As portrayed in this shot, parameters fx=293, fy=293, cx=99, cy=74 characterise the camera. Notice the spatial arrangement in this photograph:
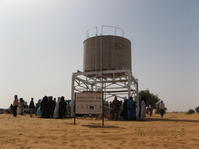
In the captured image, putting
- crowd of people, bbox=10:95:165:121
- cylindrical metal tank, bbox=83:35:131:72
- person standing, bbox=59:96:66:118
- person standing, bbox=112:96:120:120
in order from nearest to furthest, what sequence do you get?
crowd of people, bbox=10:95:165:121 → person standing, bbox=112:96:120:120 → person standing, bbox=59:96:66:118 → cylindrical metal tank, bbox=83:35:131:72

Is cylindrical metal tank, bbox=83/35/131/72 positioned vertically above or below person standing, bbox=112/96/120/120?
above

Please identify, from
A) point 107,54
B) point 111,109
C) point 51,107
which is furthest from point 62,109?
point 107,54

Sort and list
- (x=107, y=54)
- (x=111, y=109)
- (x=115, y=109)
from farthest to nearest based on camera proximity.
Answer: (x=107, y=54), (x=111, y=109), (x=115, y=109)

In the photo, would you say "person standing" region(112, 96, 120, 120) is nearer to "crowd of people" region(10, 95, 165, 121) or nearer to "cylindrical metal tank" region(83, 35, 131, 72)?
"crowd of people" region(10, 95, 165, 121)

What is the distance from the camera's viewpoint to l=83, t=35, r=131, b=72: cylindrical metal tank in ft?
87.4

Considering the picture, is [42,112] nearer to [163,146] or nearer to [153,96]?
[163,146]

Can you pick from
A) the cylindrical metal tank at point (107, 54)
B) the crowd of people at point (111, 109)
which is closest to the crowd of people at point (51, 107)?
the crowd of people at point (111, 109)

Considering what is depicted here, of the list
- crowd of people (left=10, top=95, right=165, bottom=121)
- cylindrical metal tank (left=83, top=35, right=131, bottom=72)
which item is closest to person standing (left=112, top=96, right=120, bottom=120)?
crowd of people (left=10, top=95, right=165, bottom=121)

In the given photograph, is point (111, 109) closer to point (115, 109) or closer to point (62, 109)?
point (115, 109)

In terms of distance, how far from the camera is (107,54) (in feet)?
88.0

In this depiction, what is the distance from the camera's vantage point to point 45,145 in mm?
7816

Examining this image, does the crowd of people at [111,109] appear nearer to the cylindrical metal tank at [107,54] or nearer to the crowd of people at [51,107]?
the crowd of people at [51,107]

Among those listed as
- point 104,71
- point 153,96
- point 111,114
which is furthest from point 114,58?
point 153,96

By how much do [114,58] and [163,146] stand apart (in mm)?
19217
